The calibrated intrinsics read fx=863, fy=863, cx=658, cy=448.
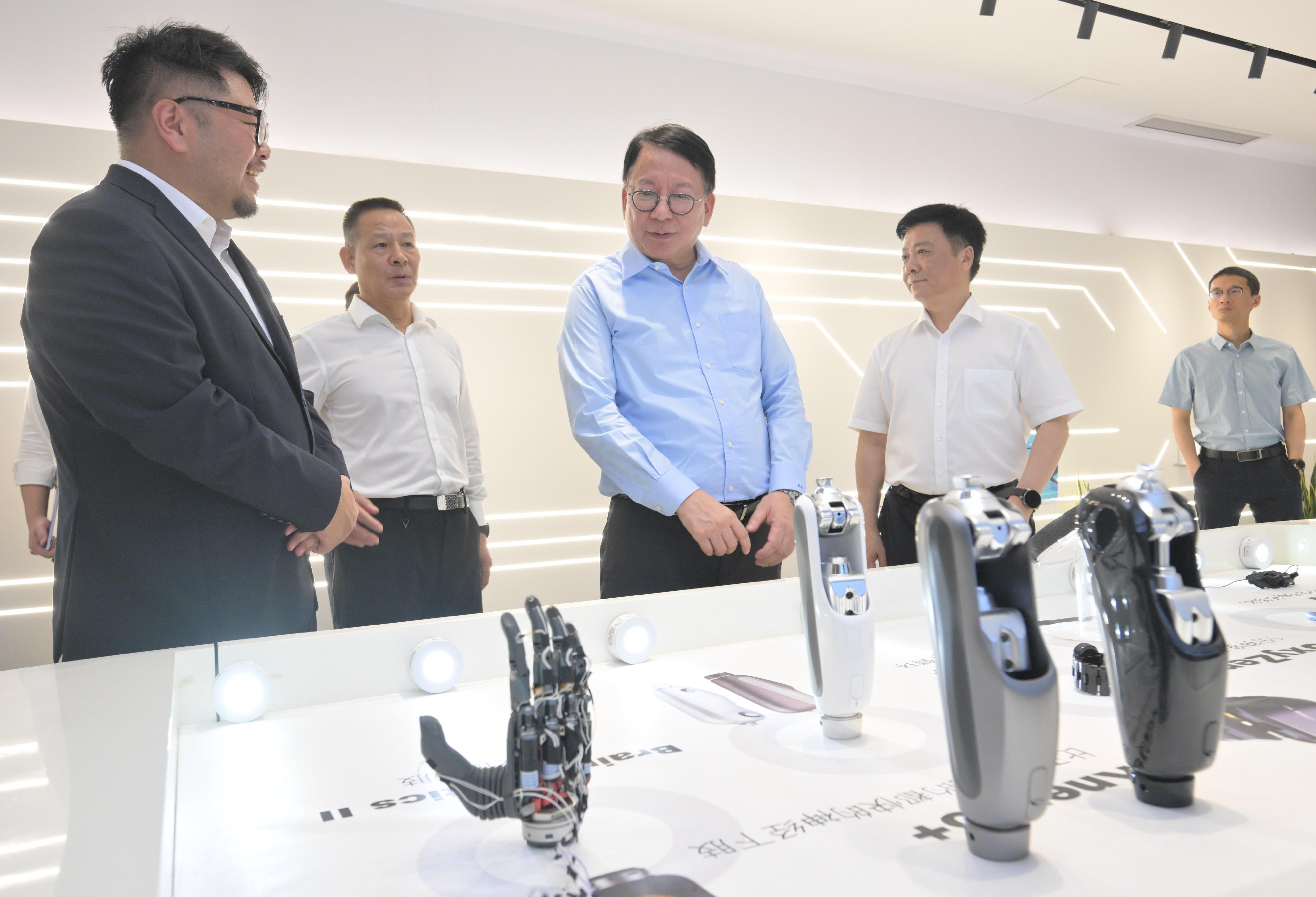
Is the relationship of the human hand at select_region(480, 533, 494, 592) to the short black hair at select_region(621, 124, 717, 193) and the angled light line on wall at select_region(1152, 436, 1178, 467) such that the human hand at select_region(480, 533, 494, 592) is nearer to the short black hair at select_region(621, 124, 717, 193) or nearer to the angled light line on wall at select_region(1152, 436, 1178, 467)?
the short black hair at select_region(621, 124, 717, 193)

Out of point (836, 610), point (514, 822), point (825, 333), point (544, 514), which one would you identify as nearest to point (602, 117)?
point (825, 333)

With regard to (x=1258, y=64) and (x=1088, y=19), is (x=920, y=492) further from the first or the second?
(x=1258, y=64)

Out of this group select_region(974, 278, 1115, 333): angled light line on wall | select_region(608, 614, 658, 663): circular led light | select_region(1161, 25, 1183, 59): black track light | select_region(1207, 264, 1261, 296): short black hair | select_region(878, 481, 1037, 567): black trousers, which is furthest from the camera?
select_region(974, 278, 1115, 333): angled light line on wall

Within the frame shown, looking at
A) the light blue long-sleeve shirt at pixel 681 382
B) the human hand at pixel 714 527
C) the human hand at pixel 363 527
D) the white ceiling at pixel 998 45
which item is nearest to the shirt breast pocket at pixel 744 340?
the light blue long-sleeve shirt at pixel 681 382

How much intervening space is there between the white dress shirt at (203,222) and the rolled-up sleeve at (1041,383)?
212 cm

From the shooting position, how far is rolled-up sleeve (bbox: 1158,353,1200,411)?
173 inches

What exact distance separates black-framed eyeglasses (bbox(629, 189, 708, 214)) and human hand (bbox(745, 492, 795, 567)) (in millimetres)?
628

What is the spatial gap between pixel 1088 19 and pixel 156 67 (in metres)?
3.30

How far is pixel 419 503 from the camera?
243 cm

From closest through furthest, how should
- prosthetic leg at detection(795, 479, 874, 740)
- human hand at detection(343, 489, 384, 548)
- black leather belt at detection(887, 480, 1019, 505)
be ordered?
prosthetic leg at detection(795, 479, 874, 740)
human hand at detection(343, 489, 384, 548)
black leather belt at detection(887, 480, 1019, 505)

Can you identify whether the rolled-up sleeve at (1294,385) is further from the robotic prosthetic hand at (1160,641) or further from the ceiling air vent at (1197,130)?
the robotic prosthetic hand at (1160,641)

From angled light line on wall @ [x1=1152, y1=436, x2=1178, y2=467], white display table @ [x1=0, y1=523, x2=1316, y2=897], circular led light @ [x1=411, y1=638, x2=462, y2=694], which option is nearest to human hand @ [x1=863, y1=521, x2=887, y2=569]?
white display table @ [x1=0, y1=523, x2=1316, y2=897]

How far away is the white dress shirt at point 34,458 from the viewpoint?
2660 millimetres

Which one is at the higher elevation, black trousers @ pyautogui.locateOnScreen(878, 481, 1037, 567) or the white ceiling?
the white ceiling
